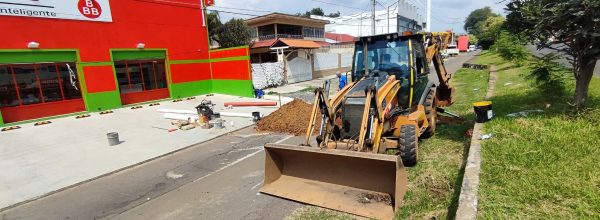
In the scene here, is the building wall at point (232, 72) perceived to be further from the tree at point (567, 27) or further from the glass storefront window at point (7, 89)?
the tree at point (567, 27)

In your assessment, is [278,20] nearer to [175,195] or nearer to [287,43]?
[287,43]

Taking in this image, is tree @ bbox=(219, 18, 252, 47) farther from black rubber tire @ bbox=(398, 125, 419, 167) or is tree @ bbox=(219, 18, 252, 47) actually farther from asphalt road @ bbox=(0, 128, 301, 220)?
black rubber tire @ bbox=(398, 125, 419, 167)

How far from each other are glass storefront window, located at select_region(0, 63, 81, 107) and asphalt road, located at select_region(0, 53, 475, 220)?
959 cm

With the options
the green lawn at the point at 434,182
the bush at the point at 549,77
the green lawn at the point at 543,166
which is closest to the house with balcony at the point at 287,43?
the bush at the point at 549,77

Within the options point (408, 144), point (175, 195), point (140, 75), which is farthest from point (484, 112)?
point (140, 75)

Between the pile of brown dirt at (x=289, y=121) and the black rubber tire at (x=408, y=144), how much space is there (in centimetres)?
365

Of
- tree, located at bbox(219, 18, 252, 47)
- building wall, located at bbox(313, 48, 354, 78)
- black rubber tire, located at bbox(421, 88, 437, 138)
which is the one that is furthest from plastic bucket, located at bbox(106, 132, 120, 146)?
tree, located at bbox(219, 18, 252, 47)

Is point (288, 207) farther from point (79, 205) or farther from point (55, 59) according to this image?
point (55, 59)

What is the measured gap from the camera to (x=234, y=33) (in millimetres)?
31625

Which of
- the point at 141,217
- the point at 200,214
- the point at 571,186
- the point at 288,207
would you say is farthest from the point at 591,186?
the point at 141,217

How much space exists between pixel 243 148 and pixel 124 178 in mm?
2845

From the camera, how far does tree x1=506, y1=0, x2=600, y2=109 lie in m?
5.16

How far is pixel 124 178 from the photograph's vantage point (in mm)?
6859

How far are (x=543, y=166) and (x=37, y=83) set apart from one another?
1731 centimetres
